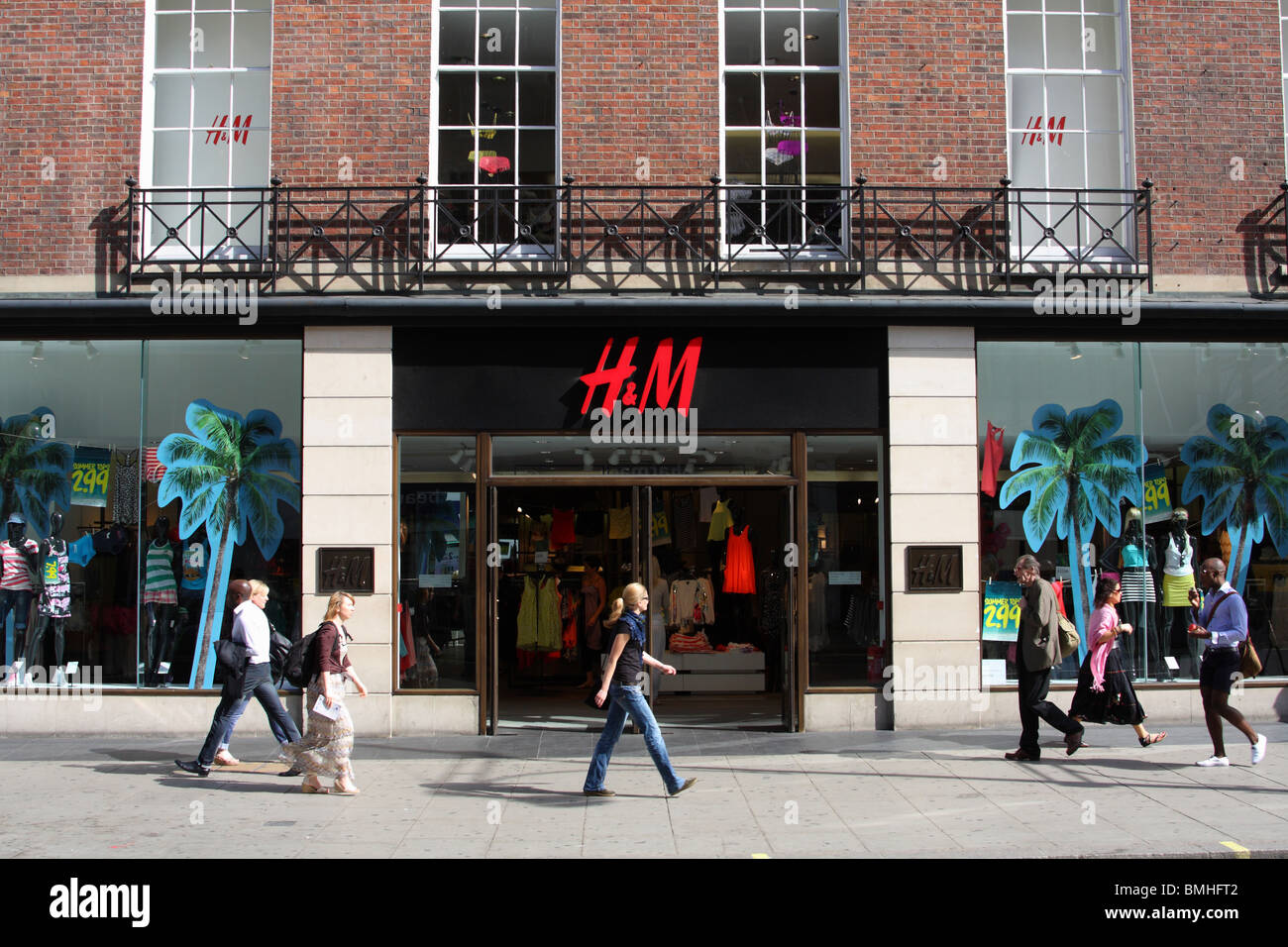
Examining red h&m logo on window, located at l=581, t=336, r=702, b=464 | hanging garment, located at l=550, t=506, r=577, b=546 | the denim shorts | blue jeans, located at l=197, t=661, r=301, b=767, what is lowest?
blue jeans, located at l=197, t=661, r=301, b=767

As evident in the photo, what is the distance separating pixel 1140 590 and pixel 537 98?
331 inches

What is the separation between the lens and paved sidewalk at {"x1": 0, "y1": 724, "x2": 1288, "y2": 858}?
7.48 meters

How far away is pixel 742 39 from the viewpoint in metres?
12.4

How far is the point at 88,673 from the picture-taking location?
11.9 meters

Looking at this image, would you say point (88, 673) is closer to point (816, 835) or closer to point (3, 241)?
point (3, 241)

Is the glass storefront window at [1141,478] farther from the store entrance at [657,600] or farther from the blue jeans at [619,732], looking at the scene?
the blue jeans at [619,732]

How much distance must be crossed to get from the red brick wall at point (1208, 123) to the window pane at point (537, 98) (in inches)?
249

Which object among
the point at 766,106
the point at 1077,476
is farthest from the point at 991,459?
the point at 766,106

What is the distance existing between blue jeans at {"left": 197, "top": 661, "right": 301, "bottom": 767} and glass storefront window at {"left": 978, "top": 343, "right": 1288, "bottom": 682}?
278 inches

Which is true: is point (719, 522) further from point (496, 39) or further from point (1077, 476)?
point (496, 39)

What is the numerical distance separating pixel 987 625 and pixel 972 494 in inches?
54.8

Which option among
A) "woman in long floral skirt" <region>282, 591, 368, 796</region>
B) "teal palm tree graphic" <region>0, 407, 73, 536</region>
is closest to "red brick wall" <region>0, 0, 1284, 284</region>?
"teal palm tree graphic" <region>0, 407, 73, 536</region>

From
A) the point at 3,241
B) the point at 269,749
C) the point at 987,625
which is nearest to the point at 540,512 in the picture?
the point at 269,749

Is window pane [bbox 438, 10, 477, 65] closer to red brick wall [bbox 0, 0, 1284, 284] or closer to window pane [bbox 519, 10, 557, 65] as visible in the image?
red brick wall [bbox 0, 0, 1284, 284]
